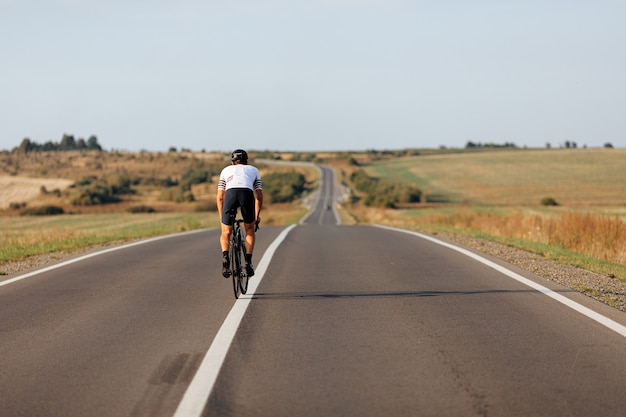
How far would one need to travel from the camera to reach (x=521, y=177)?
339ft

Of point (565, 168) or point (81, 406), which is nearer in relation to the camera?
point (81, 406)

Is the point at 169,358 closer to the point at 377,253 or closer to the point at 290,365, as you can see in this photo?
the point at 290,365

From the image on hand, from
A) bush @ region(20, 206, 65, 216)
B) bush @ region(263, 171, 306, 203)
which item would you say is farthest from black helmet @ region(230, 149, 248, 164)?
bush @ region(263, 171, 306, 203)

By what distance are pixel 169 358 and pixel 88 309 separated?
307 centimetres

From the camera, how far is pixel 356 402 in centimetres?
568

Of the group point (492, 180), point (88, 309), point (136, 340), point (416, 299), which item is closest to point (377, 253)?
point (416, 299)

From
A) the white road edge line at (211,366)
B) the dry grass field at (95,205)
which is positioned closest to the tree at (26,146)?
the dry grass field at (95,205)

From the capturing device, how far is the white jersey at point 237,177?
10.8 meters

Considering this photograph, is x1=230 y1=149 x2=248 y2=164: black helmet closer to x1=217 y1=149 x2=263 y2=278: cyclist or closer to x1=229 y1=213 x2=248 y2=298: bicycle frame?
x1=217 y1=149 x2=263 y2=278: cyclist

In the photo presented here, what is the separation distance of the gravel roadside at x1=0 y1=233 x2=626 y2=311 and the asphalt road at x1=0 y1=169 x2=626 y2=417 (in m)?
0.39

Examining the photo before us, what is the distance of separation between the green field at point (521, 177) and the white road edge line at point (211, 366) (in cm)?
6171

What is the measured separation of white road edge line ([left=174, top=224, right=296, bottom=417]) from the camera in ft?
A: 18.2

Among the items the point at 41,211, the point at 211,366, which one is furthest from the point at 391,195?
the point at 211,366

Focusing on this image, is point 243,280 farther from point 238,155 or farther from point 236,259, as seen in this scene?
point 238,155
